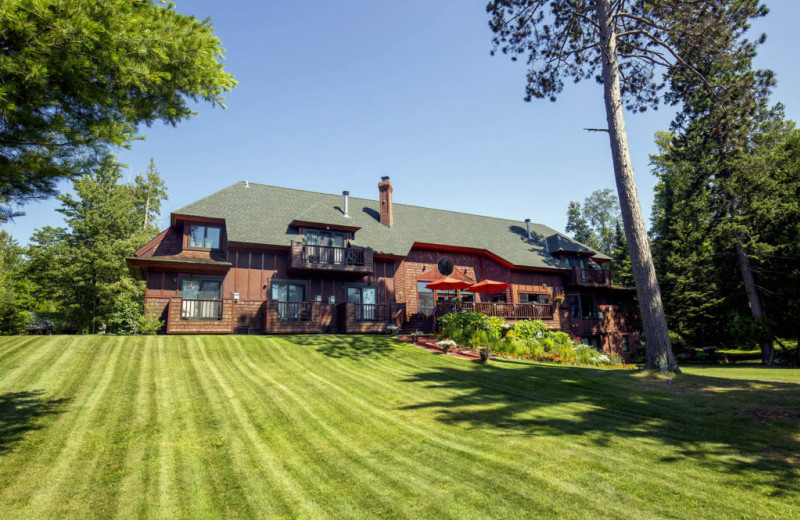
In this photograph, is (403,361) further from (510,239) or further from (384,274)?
(510,239)

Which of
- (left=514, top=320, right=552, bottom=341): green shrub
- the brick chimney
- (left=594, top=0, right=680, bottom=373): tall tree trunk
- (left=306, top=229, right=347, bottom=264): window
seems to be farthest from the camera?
the brick chimney

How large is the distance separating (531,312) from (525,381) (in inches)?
510

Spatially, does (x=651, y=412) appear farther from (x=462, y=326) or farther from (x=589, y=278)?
(x=589, y=278)

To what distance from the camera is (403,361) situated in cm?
1323

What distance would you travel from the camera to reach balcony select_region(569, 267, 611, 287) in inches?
1093

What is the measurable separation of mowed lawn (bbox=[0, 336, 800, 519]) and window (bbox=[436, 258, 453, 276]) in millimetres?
13371

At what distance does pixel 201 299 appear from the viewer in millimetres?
17438

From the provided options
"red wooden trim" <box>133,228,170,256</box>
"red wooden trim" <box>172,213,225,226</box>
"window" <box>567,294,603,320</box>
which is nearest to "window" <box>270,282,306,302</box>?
"red wooden trim" <box>172,213,225,226</box>

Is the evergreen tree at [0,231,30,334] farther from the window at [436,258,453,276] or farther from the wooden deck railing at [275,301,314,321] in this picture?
the window at [436,258,453,276]

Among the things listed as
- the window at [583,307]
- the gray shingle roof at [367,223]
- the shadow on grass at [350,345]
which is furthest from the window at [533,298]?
the shadow on grass at [350,345]

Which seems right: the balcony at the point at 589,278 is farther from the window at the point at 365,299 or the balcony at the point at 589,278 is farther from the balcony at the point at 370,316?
the window at the point at 365,299

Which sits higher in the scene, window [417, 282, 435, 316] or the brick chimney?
the brick chimney

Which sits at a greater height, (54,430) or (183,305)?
(183,305)

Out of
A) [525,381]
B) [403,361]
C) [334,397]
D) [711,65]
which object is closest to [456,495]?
[334,397]
